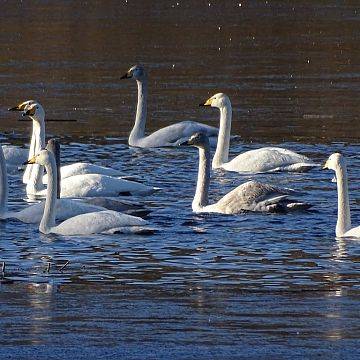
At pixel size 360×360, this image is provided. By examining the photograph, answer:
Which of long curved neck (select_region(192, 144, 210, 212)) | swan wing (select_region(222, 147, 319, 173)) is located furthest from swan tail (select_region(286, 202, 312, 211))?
swan wing (select_region(222, 147, 319, 173))

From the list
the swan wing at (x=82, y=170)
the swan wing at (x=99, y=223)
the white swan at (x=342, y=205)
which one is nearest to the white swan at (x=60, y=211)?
the swan wing at (x=99, y=223)

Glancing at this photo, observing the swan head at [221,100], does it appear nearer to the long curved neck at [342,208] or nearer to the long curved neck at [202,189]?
the long curved neck at [202,189]

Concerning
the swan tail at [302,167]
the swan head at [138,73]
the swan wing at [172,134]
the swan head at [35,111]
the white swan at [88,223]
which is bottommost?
the white swan at [88,223]

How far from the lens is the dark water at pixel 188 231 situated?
8.89 metres

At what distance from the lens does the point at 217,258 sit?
11.9m

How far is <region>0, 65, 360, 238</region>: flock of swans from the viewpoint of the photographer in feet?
42.6

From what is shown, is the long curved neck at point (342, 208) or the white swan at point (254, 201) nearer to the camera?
the long curved neck at point (342, 208)

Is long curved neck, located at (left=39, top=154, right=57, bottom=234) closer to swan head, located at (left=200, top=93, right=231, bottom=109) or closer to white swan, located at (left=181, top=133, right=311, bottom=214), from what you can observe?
→ white swan, located at (left=181, top=133, right=311, bottom=214)

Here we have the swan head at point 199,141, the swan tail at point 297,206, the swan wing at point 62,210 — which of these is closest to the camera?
the swan wing at point 62,210

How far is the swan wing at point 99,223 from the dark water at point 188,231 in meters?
0.12

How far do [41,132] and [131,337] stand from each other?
27.5 feet

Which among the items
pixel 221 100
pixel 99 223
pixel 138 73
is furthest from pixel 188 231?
pixel 138 73

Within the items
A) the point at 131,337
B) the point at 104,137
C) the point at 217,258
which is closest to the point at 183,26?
the point at 104,137

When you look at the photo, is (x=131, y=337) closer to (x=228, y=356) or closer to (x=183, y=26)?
(x=228, y=356)
